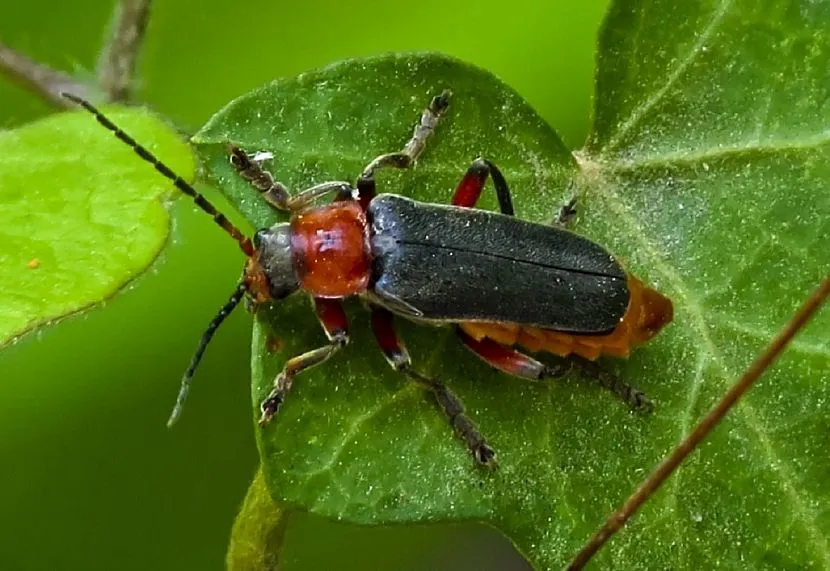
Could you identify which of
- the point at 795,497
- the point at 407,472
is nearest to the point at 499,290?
the point at 407,472

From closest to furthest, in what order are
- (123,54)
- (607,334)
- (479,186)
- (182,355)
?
(479,186)
(607,334)
(123,54)
(182,355)

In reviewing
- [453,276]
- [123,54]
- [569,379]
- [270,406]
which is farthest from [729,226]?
[123,54]

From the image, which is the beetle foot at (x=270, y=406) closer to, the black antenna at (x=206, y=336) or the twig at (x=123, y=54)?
→ the black antenna at (x=206, y=336)

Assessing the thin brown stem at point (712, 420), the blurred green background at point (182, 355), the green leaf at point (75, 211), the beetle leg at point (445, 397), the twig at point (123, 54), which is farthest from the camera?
the blurred green background at point (182, 355)

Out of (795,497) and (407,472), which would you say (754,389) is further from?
(407,472)

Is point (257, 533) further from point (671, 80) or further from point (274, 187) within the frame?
point (671, 80)

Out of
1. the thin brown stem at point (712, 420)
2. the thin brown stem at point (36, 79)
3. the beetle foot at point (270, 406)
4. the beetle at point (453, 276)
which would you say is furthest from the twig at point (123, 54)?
the thin brown stem at point (712, 420)
